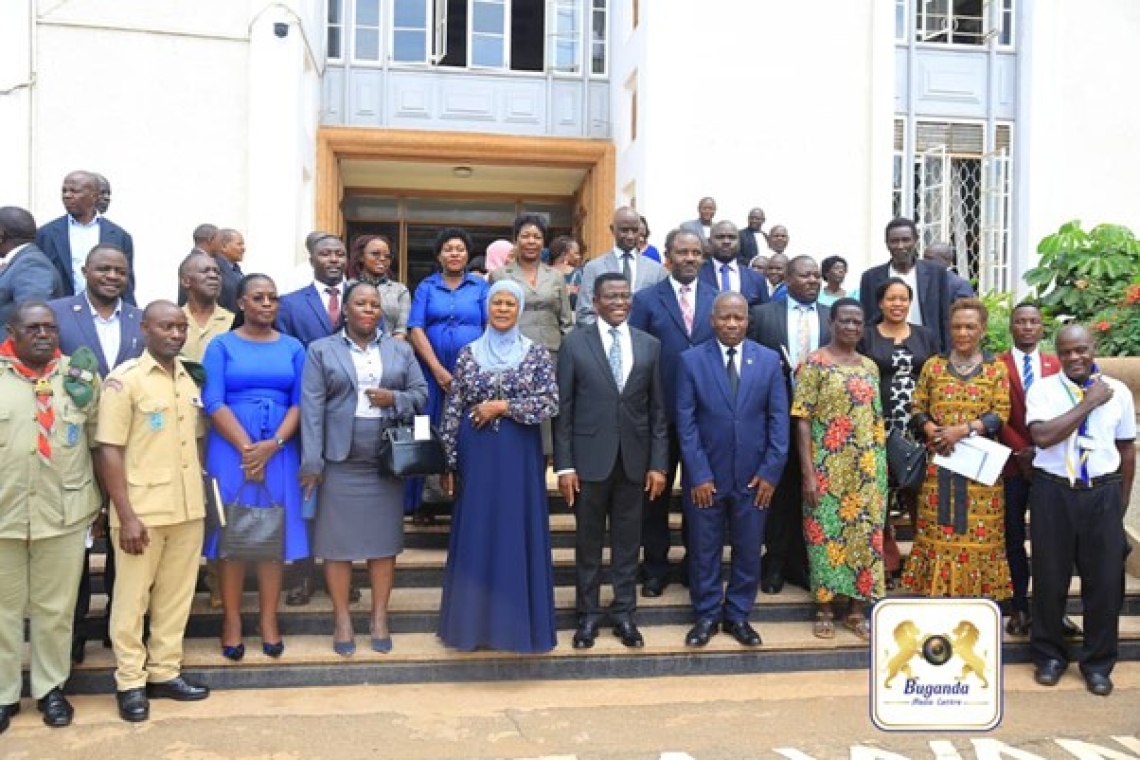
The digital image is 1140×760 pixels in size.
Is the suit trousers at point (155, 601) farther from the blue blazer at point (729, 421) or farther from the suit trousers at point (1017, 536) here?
the suit trousers at point (1017, 536)

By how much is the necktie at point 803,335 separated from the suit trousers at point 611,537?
1361mm

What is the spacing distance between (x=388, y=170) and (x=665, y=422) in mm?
10338

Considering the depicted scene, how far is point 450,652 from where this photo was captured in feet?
16.9

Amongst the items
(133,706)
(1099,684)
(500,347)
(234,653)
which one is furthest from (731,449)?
(133,706)

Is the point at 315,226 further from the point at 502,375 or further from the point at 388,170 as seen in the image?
the point at 502,375

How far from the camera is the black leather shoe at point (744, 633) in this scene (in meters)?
5.36

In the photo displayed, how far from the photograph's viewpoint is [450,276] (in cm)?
598

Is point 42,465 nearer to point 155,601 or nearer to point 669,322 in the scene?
point 155,601

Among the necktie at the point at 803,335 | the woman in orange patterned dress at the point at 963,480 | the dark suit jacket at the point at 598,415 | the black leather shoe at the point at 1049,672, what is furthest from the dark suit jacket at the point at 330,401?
the black leather shoe at the point at 1049,672

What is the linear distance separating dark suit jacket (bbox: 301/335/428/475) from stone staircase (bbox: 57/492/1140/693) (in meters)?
1.00

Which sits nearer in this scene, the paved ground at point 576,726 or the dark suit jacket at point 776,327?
the paved ground at point 576,726

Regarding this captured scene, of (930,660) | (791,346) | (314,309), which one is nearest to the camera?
(930,660)

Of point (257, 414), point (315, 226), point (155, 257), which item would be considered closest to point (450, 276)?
point (257, 414)

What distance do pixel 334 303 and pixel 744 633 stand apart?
9.40 feet
